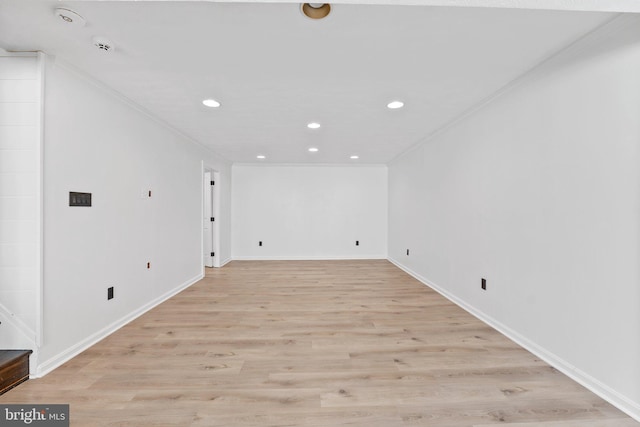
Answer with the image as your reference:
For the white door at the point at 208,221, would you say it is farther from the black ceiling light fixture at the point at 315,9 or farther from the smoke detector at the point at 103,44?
the black ceiling light fixture at the point at 315,9

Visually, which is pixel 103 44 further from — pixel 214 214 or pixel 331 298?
pixel 214 214

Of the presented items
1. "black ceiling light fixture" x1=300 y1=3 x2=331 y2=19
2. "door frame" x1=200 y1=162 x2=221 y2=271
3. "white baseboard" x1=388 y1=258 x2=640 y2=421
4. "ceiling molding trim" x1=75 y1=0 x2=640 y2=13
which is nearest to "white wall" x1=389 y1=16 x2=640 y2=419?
"white baseboard" x1=388 y1=258 x2=640 y2=421

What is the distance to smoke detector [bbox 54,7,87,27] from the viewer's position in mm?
1563

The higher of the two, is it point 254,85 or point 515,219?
point 254,85

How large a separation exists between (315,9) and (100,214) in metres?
2.56

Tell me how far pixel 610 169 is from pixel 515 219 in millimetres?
855

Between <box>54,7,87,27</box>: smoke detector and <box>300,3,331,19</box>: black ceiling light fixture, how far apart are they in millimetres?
1348

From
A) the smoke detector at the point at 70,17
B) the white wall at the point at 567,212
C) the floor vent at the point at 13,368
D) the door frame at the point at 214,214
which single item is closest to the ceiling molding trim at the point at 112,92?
the smoke detector at the point at 70,17

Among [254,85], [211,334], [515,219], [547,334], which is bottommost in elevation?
[211,334]

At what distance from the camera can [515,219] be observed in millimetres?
2500

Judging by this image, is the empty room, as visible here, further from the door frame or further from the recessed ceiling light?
the door frame

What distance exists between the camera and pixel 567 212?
199 centimetres

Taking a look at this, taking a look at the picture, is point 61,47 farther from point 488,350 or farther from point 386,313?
point 488,350

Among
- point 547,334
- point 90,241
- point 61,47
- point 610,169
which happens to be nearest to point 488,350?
point 547,334
